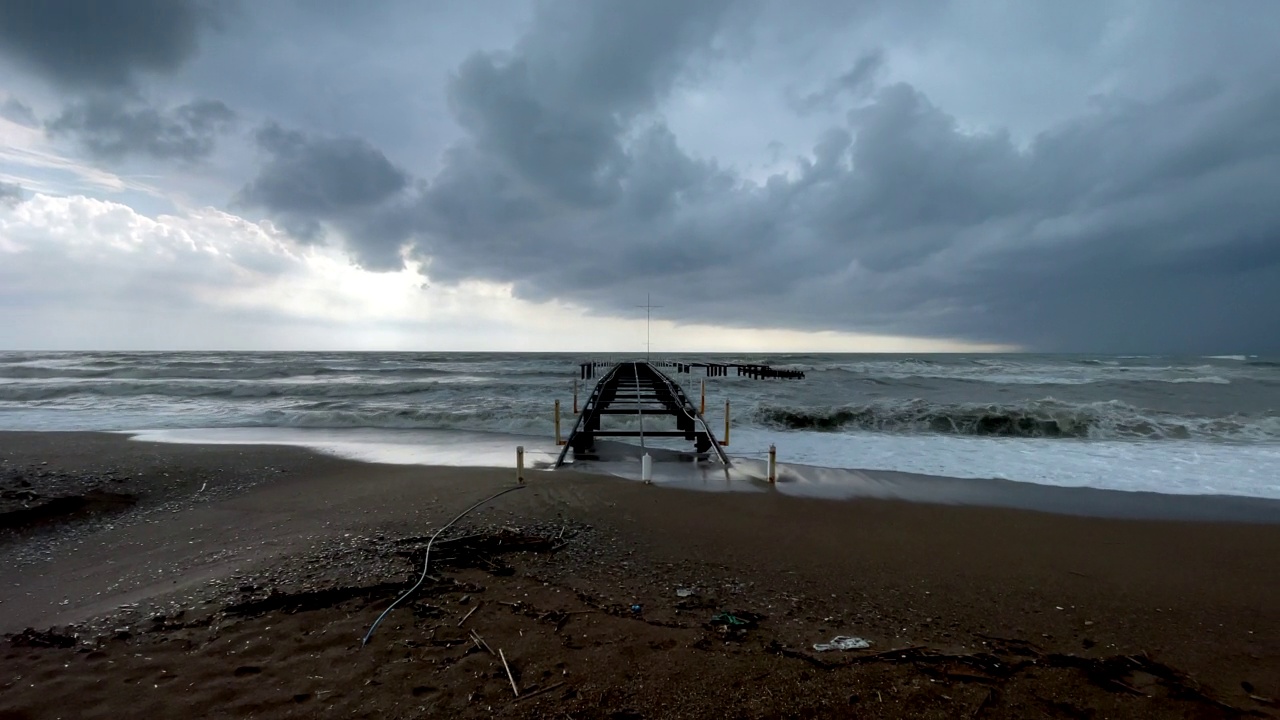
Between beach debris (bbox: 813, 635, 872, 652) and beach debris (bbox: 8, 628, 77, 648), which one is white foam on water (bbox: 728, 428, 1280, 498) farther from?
beach debris (bbox: 8, 628, 77, 648)

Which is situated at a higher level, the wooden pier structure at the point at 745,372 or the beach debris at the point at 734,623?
the wooden pier structure at the point at 745,372

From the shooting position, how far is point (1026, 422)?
16.1 m

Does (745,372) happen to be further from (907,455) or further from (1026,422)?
(907,455)

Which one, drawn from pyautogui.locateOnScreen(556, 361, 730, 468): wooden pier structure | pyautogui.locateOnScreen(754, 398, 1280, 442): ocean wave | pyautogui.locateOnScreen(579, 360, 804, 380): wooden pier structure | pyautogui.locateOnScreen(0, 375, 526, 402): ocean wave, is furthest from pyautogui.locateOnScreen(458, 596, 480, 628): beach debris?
pyautogui.locateOnScreen(579, 360, 804, 380): wooden pier structure

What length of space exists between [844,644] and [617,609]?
66.0 inches

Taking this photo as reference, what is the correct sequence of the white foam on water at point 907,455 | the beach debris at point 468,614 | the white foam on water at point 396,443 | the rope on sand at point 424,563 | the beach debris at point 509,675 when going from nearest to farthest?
the beach debris at point 509,675
the rope on sand at point 424,563
the beach debris at point 468,614
the white foam on water at point 907,455
the white foam on water at point 396,443

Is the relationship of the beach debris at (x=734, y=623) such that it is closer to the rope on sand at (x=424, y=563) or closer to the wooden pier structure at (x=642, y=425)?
the rope on sand at (x=424, y=563)

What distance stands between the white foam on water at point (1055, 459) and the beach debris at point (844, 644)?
7143 mm

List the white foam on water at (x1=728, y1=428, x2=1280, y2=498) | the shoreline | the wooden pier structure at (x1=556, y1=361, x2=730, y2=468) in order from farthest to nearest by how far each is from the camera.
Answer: the wooden pier structure at (x1=556, y1=361, x2=730, y2=468)
the white foam on water at (x1=728, y1=428, x2=1280, y2=498)
the shoreline

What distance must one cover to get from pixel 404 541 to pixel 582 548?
189cm

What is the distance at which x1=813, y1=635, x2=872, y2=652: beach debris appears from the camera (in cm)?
361

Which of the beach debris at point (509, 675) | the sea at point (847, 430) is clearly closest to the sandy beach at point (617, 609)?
the beach debris at point (509, 675)

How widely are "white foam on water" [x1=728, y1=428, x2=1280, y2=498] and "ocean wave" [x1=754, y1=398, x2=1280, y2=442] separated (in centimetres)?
139

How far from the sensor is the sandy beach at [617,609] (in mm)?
3141
